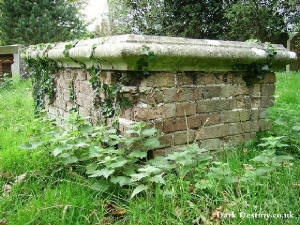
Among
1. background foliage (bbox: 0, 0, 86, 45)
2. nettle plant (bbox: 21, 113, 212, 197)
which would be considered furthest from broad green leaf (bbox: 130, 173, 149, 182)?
background foliage (bbox: 0, 0, 86, 45)

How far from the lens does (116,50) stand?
2045 mm

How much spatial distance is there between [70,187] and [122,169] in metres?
0.37

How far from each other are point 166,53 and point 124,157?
2.70 feet

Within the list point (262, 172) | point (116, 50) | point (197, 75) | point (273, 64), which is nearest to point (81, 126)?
point (116, 50)

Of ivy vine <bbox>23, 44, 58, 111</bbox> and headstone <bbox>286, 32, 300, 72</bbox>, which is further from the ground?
headstone <bbox>286, 32, 300, 72</bbox>

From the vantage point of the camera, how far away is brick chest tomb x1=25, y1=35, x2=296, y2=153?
7.23 ft

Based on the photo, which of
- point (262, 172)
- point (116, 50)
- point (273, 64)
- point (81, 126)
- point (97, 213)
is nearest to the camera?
point (97, 213)

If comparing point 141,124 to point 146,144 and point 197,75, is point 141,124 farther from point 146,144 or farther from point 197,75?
point 197,75

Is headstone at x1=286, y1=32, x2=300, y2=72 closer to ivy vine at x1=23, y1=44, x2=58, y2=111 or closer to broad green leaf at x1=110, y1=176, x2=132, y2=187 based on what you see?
ivy vine at x1=23, y1=44, x2=58, y2=111

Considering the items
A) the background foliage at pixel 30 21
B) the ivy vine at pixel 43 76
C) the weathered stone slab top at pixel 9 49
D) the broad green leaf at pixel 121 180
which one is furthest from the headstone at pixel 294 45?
the background foliage at pixel 30 21

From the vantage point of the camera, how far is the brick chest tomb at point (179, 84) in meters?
2.20

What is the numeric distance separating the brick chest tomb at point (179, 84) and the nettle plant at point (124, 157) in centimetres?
18

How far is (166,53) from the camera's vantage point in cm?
215

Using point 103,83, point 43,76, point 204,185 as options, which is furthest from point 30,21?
point 204,185
